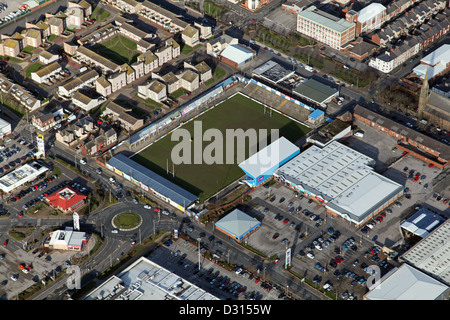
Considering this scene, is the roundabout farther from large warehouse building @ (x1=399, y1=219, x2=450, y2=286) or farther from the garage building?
large warehouse building @ (x1=399, y1=219, x2=450, y2=286)

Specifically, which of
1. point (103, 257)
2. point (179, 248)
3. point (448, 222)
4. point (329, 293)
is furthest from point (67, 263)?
point (448, 222)

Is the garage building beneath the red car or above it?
above

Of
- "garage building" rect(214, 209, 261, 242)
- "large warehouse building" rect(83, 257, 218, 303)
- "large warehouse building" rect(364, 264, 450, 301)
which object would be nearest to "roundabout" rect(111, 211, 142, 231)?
"large warehouse building" rect(83, 257, 218, 303)

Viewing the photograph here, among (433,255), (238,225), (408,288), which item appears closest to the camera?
(408,288)

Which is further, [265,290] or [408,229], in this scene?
[408,229]

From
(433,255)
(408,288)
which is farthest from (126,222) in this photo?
(433,255)

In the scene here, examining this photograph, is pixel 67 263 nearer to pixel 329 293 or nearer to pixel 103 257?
pixel 103 257

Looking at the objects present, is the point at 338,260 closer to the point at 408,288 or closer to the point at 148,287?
the point at 408,288

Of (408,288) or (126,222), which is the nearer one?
(408,288)

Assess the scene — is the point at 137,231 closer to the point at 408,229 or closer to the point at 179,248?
the point at 179,248

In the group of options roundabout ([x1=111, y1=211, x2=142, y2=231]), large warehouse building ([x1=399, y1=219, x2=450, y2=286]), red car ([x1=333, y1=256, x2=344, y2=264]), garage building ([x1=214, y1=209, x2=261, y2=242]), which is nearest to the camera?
large warehouse building ([x1=399, y1=219, x2=450, y2=286])

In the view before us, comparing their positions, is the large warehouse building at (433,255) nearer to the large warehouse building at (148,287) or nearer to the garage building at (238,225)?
the garage building at (238,225)
